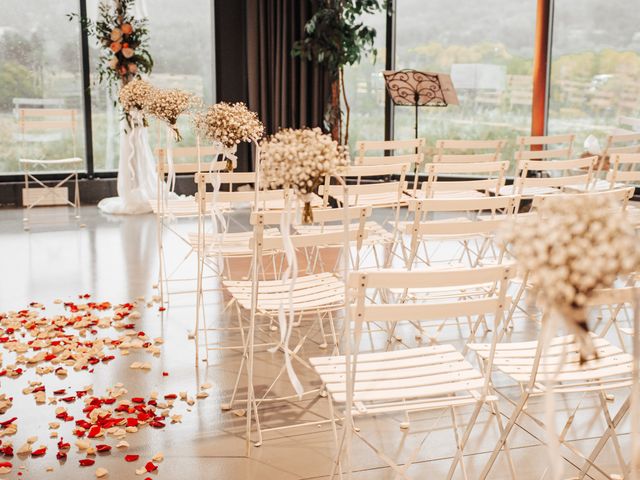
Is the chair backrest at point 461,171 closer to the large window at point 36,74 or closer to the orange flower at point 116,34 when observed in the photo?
the orange flower at point 116,34

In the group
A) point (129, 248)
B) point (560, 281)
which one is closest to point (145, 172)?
point (129, 248)

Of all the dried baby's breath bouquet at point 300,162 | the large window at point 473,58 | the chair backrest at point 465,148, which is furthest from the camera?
the large window at point 473,58

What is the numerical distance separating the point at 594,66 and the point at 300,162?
703 centimetres

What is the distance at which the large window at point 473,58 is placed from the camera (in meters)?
9.53

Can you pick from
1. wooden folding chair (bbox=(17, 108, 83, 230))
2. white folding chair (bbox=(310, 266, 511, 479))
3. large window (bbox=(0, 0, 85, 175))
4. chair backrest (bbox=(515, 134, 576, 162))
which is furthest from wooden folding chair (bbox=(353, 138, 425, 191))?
large window (bbox=(0, 0, 85, 175))

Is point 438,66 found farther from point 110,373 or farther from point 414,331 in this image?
point 110,373

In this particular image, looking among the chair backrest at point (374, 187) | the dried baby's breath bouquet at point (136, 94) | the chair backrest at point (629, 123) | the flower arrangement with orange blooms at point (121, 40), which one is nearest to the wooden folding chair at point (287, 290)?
the chair backrest at point (374, 187)

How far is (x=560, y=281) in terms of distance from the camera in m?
1.88

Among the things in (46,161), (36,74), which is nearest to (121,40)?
(36,74)

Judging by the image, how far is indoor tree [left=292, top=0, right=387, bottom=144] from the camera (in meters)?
9.16

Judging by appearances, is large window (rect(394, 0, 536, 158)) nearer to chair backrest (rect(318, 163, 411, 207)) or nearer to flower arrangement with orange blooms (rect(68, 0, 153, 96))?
flower arrangement with orange blooms (rect(68, 0, 153, 96))

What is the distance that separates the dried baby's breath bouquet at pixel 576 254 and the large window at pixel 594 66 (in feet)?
24.0

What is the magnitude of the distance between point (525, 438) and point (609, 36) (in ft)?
20.9

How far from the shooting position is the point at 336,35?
9156 mm
